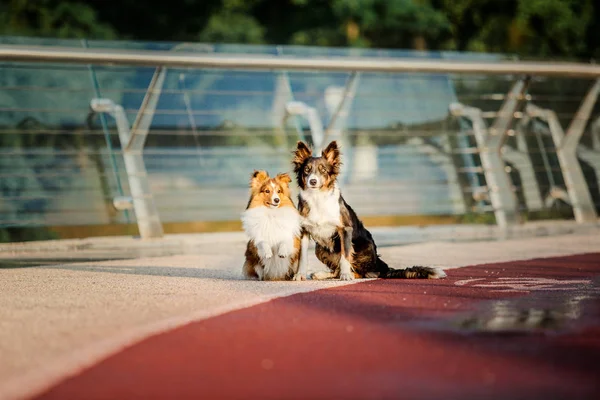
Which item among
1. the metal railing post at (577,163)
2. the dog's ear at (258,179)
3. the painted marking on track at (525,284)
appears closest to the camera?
the painted marking on track at (525,284)

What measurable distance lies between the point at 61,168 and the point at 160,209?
4.07ft

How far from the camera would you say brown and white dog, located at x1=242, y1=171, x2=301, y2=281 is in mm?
7387

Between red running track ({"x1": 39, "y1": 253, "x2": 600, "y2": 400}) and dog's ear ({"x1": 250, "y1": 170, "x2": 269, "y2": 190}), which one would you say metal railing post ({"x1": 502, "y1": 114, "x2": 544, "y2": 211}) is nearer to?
dog's ear ({"x1": 250, "y1": 170, "x2": 269, "y2": 190})

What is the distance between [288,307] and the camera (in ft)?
18.1

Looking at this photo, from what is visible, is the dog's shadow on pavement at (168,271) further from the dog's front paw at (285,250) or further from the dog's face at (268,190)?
the dog's face at (268,190)

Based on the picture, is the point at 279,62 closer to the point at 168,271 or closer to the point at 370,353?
the point at 168,271

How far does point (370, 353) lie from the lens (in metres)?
3.98

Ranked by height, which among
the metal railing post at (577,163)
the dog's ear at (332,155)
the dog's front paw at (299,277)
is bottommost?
the dog's front paw at (299,277)

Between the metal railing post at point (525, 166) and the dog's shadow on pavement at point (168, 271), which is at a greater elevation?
the metal railing post at point (525, 166)

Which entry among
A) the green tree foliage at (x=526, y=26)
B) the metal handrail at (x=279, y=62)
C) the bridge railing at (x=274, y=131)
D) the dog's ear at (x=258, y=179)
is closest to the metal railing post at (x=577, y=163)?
the bridge railing at (x=274, y=131)

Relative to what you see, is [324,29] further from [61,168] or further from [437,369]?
[437,369]

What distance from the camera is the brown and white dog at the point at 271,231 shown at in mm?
7387

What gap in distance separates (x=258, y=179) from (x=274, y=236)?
1.58 feet

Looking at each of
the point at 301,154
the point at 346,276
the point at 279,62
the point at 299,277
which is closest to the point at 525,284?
the point at 346,276
